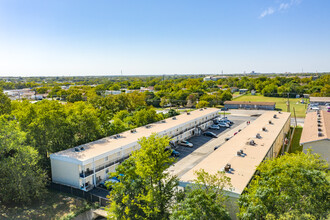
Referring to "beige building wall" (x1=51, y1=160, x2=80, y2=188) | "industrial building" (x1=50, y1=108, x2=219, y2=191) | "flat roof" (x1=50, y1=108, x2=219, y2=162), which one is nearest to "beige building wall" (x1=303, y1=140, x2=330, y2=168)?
"flat roof" (x1=50, y1=108, x2=219, y2=162)

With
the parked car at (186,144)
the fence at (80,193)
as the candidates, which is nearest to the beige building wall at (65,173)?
the fence at (80,193)

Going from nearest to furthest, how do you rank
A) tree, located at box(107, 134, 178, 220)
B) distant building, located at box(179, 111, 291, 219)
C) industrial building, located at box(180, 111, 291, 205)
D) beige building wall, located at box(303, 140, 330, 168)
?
tree, located at box(107, 134, 178, 220), distant building, located at box(179, 111, 291, 219), industrial building, located at box(180, 111, 291, 205), beige building wall, located at box(303, 140, 330, 168)

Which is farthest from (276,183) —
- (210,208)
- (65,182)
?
(65,182)

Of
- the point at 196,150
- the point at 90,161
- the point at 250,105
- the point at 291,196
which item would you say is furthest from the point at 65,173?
the point at 250,105

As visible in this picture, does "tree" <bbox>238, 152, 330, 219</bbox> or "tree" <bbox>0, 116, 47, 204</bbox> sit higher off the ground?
"tree" <bbox>238, 152, 330, 219</bbox>

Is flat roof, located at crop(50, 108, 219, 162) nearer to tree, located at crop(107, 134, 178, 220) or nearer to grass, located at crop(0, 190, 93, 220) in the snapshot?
grass, located at crop(0, 190, 93, 220)

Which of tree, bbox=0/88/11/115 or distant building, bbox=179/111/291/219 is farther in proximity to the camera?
tree, bbox=0/88/11/115

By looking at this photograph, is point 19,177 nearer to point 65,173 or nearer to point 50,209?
point 50,209
